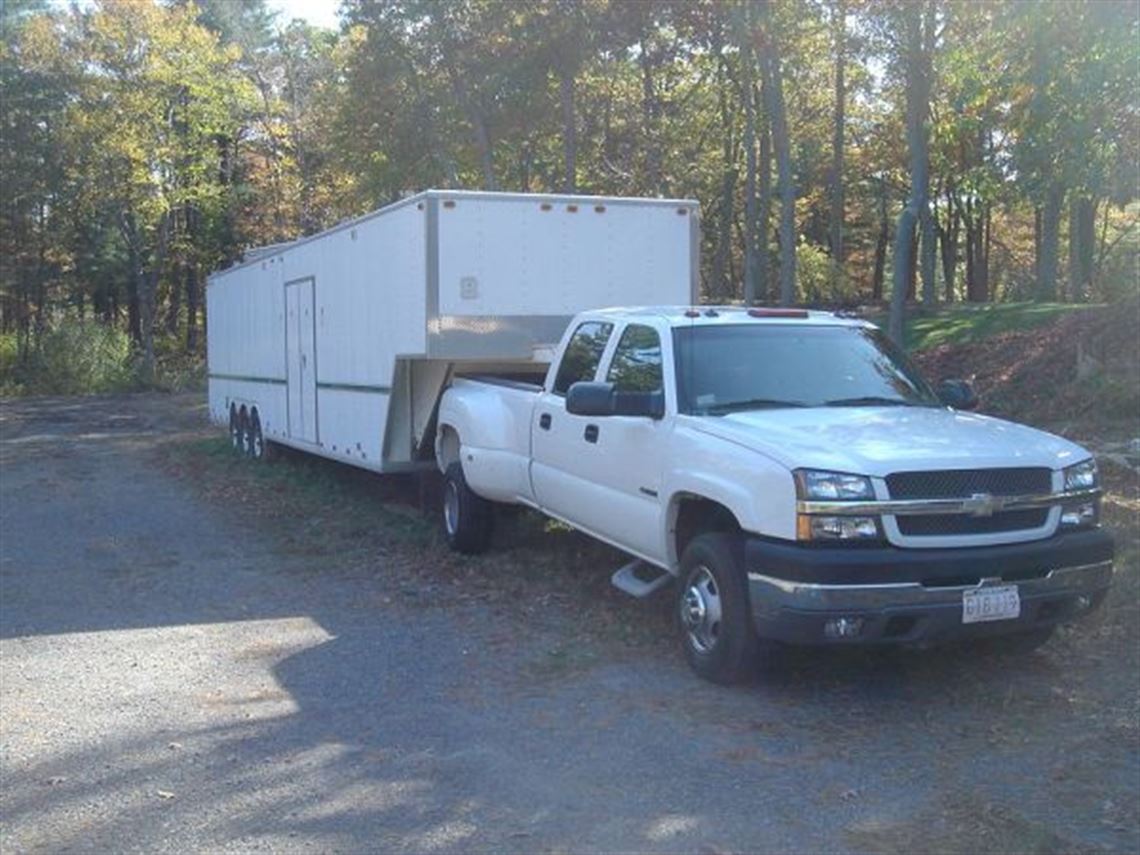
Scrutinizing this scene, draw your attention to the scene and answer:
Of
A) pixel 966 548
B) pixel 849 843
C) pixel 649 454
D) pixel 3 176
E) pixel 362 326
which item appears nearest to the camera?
pixel 849 843

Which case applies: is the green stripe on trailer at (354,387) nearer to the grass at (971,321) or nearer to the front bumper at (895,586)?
the front bumper at (895,586)

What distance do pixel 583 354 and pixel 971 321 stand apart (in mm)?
18887

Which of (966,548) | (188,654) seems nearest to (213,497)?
(188,654)

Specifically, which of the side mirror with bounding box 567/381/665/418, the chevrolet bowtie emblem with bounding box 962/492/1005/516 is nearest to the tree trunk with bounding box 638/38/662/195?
the side mirror with bounding box 567/381/665/418

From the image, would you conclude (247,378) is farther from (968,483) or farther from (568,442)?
(968,483)

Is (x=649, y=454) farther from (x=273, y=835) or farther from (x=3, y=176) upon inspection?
(x=3, y=176)

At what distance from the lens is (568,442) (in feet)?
30.0

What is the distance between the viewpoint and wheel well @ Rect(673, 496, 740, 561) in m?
7.46

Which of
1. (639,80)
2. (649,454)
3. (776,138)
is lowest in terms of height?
(649,454)

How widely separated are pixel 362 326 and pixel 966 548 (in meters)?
7.80

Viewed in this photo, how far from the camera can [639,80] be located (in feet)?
104

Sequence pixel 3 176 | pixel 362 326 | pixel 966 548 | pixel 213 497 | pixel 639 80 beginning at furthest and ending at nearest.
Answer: pixel 3 176
pixel 639 80
pixel 213 497
pixel 362 326
pixel 966 548

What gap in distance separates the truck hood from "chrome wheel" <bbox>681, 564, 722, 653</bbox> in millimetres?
768

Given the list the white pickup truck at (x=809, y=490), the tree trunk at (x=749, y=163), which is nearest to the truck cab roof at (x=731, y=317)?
the white pickup truck at (x=809, y=490)
